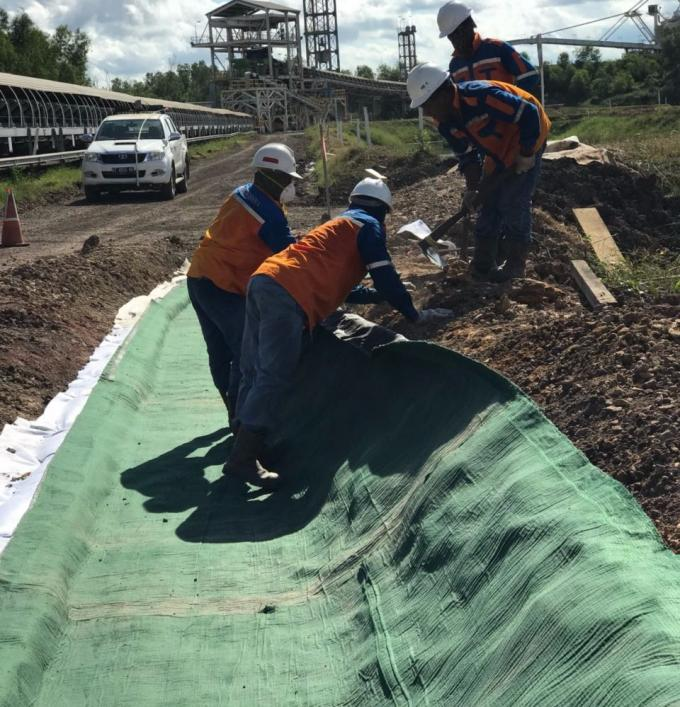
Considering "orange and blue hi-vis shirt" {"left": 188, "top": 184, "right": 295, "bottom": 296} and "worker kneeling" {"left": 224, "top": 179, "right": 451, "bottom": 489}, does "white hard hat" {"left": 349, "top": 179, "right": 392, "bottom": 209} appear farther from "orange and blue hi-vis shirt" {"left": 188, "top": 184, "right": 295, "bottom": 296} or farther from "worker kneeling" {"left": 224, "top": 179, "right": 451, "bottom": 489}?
"orange and blue hi-vis shirt" {"left": 188, "top": 184, "right": 295, "bottom": 296}

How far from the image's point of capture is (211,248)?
247 inches

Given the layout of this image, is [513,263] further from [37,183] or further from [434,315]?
[37,183]

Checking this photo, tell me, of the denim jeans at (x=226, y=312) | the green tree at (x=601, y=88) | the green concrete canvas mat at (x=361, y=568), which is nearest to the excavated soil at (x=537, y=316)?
the green concrete canvas mat at (x=361, y=568)

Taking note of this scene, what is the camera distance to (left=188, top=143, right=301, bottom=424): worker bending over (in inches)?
241

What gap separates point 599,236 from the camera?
9.73 meters

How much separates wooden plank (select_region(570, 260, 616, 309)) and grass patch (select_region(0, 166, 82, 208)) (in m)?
15.7

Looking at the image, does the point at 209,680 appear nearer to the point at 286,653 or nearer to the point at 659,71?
the point at 286,653

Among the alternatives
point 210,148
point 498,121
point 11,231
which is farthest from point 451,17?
point 210,148

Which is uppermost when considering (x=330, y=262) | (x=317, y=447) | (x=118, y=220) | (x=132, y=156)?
(x=132, y=156)

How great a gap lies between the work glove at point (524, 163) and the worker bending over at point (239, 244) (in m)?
1.73

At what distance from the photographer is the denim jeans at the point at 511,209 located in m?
7.32

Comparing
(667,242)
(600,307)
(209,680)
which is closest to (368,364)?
(600,307)

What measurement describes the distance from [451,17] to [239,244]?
273 cm

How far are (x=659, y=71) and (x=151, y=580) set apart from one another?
5747cm
